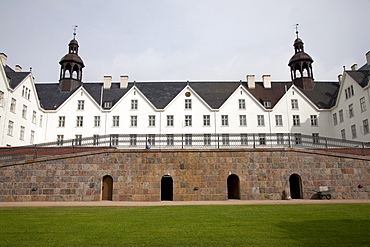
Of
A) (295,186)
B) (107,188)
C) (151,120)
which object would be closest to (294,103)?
(151,120)

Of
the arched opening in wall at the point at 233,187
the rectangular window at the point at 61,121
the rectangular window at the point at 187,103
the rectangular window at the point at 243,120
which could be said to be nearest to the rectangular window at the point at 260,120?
the rectangular window at the point at 243,120

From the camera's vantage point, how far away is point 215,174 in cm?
2208

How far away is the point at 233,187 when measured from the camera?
23.3 meters

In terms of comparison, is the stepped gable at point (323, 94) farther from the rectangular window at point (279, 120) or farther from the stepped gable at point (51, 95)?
the stepped gable at point (51, 95)

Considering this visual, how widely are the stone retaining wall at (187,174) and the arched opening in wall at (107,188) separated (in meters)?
0.64

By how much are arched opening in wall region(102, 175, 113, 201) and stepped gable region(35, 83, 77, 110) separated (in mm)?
25745

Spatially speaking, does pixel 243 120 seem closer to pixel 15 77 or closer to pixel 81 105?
pixel 81 105

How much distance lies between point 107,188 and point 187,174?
5.86 metres

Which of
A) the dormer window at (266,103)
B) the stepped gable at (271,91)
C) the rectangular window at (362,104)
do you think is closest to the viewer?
the rectangular window at (362,104)

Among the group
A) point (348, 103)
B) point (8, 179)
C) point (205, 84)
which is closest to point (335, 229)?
point (8, 179)

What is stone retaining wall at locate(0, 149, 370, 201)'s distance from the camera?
2158 centimetres

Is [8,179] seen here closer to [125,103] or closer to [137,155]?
[137,155]

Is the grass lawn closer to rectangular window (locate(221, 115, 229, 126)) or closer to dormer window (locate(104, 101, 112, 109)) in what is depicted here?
rectangular window (locate(221, 115, 229, 126))

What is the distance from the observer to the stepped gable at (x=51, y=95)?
147 feet
